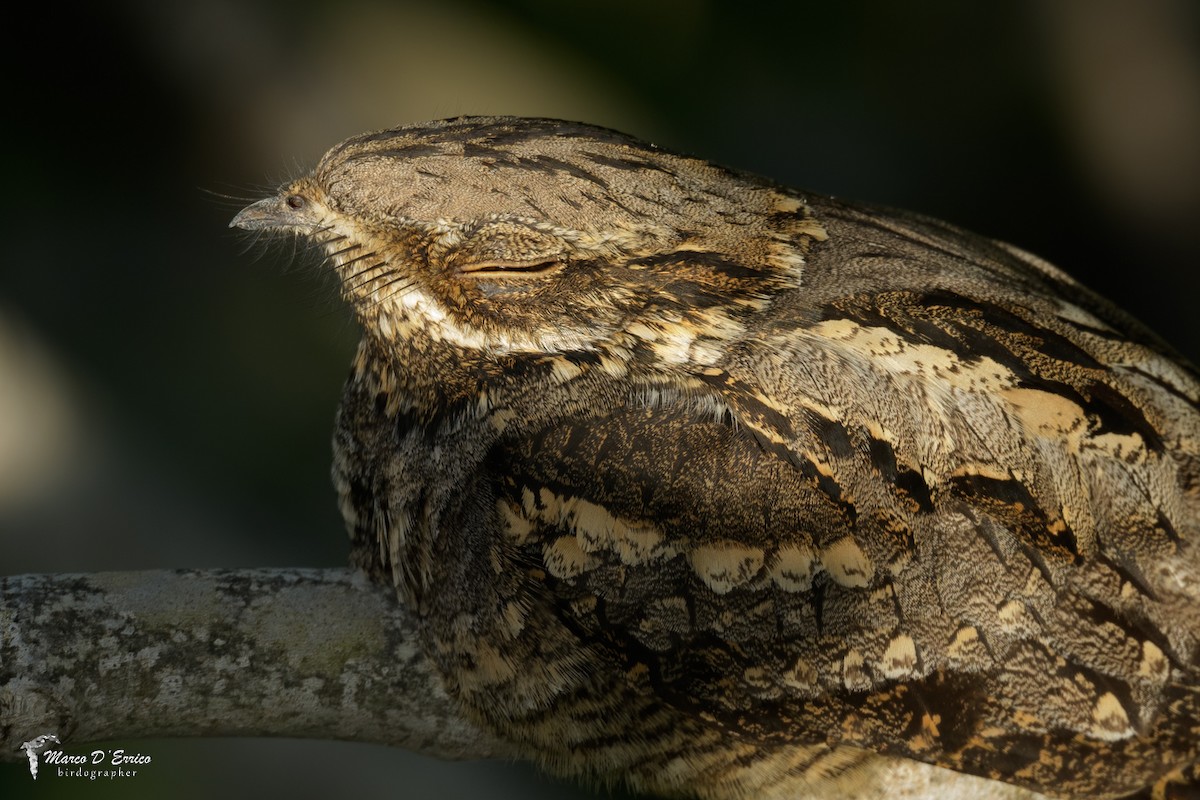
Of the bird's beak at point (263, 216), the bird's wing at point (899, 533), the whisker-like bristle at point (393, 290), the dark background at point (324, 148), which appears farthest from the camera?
the dark background at point (324, 148)

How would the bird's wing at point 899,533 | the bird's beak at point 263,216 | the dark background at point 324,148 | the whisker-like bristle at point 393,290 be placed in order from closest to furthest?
1. the bird's wing at point 899,533
2. the whisker-like bristle at point 393,290
3. the bird's beak at point 263,216
4. the dark background at point 324,148

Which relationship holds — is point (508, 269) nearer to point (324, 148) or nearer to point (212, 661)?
point (212, 661)

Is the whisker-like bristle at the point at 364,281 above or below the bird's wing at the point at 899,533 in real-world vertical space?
above

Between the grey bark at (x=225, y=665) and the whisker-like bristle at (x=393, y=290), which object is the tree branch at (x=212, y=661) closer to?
the grey bark at (x=225, y=665)

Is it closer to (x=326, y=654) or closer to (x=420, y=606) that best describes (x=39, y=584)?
(x=326, y=654)

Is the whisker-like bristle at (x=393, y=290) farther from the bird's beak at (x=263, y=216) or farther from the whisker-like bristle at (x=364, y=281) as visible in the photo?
the bird's beak at (x=263, y=216)

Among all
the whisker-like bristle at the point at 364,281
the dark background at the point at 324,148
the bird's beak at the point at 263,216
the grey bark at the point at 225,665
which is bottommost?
the grey bark at the point at 225,665

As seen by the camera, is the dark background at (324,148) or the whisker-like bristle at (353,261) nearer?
the whisker-like bristle at (353,261)

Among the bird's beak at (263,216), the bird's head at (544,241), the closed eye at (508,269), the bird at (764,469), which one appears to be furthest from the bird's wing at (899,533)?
the bird's beak at (263,216)
